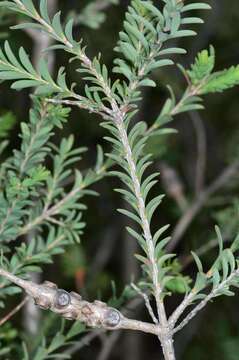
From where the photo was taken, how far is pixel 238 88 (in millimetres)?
2201

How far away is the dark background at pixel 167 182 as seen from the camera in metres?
1.76

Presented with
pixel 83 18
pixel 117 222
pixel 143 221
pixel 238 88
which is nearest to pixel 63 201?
pixel 143 221

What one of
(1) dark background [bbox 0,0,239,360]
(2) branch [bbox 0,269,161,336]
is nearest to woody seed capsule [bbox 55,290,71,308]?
(2) branch [bbox 0,269,161,336]

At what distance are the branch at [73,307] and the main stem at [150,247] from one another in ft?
0.03

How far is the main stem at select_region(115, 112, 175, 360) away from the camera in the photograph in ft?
1.93

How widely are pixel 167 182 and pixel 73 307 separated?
1016 millimetres

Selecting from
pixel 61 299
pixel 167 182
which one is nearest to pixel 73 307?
pixel 61 299

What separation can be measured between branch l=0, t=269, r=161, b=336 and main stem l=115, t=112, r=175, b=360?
10 millimetres

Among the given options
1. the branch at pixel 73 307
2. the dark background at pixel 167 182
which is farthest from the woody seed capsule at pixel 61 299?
the dark background at pixel 167 182

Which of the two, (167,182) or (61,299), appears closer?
(61,299)

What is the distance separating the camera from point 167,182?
1570 mm

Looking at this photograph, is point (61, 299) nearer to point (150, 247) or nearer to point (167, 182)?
point (150, 247)

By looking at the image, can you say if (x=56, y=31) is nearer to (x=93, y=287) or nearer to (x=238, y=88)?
(x=93, y=287)

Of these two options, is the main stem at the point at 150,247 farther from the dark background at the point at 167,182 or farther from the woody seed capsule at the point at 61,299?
the dark background at the point at 167,182
